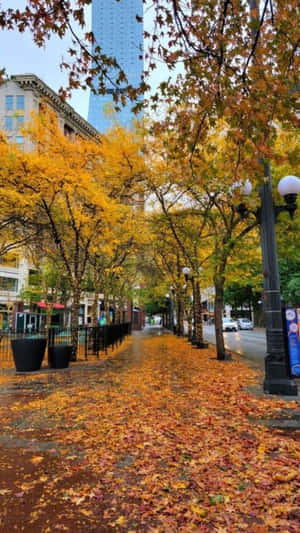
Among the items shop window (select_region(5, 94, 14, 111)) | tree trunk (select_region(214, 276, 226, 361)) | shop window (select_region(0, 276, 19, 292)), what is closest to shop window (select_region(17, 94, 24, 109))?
shop window (select_region(5, 94, 14, 111))

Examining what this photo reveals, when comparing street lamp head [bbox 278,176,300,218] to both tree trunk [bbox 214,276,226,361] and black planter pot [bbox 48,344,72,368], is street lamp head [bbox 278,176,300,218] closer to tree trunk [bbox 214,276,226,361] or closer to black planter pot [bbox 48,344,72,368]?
tree trunk [bbox 214,276,226,361]

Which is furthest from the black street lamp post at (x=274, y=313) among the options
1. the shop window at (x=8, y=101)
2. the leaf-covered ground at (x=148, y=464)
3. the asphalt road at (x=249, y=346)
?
the shop window at (x=8, y=101)

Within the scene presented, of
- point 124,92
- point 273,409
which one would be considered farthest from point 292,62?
point 273,409

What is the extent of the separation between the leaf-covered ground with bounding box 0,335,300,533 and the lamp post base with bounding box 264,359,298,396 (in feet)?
1.46

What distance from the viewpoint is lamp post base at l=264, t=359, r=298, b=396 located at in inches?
249

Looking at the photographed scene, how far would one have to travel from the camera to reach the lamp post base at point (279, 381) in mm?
6332

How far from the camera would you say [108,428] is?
15.7ft

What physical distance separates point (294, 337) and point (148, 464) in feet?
13.4

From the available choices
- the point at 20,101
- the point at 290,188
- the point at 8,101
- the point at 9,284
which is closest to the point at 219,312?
the point at 290,188

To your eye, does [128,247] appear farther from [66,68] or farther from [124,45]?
[66,68]

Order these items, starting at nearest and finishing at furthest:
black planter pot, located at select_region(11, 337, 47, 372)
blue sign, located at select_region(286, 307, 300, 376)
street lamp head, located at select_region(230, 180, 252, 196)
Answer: blue sign, located at select_region(286, 307, 300, 376) < street lamp head, located at select_region(230, 180, 252, 196) < black planter pot, located at select_region(11, 337, 47, 372)

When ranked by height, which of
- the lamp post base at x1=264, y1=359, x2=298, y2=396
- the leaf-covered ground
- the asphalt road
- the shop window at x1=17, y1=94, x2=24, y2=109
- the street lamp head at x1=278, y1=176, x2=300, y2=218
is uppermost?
the shop window at x1=17, y1=94, x2=24, y2=109

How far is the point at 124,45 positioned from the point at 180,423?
7.91m

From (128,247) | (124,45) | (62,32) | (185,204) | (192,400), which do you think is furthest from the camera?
(128,247)
